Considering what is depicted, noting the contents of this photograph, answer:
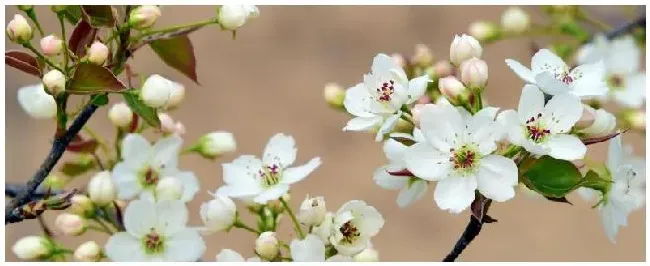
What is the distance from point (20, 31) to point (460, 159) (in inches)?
14.3

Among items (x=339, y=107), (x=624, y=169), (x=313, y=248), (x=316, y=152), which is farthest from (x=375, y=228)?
(x=316, y=152)

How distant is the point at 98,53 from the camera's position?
780mm

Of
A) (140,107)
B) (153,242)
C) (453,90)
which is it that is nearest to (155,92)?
(140,107)

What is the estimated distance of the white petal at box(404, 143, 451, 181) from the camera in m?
0.73

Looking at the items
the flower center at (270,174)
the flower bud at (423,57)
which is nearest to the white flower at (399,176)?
the flower center at (270,174)

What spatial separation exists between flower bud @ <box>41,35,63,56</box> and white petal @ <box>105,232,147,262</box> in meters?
0.15

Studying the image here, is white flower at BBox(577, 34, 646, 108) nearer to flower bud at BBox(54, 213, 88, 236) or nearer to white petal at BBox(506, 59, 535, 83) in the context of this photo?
white petal at BBox(506, 59, 535, 83)

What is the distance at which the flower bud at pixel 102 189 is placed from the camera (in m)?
0.86

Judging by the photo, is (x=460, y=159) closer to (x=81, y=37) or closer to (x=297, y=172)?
(x=297, y=172)

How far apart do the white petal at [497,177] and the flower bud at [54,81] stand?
0.32 meters

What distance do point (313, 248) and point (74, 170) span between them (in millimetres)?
351

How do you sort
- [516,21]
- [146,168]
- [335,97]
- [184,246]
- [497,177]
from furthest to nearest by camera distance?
[516,21] → [335,97] → [146,168] → [184,246] → [497,177]

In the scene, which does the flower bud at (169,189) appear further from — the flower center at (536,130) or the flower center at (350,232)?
the flower center at (536,130)

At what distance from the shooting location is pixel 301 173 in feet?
2.84
